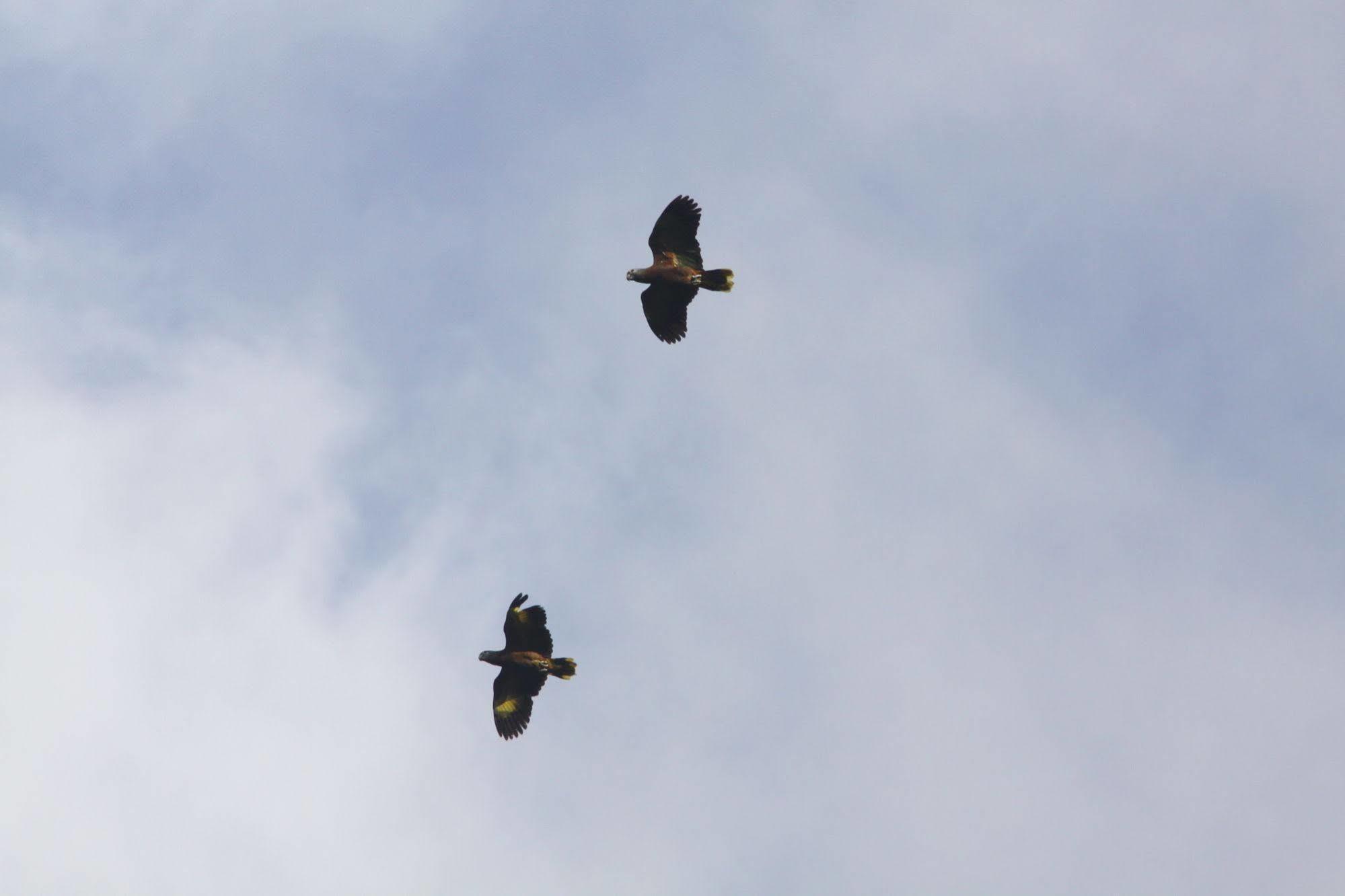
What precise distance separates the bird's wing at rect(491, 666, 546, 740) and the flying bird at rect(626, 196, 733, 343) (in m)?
11.1

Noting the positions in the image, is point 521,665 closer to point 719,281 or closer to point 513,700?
point 513,700

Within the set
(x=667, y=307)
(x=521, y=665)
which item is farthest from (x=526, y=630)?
(x=667, y=307)

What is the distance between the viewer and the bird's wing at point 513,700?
5744 centimetres

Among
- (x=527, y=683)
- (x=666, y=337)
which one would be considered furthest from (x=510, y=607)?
(x=666, y=337)

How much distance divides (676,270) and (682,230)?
1.12 metres

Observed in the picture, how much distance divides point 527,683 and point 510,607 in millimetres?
2516

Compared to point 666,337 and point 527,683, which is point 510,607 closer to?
point 527,683

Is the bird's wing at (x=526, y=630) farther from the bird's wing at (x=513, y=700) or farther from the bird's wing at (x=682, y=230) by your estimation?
the bird's wing at (x=682, y=230)

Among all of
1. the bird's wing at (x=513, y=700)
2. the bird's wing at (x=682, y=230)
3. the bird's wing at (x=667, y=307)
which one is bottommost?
the bird's wing at (x=513, y=700)

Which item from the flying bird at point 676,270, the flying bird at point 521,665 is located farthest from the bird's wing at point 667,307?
the flying bird at point 521,665

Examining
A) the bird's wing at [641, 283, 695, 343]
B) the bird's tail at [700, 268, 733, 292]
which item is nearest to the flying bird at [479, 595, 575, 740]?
the bird's wing at [641, 283, 695, 343]

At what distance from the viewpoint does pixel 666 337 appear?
55906 mm

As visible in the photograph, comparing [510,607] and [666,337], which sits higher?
[666,337]

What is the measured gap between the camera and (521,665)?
5688 centimetres
